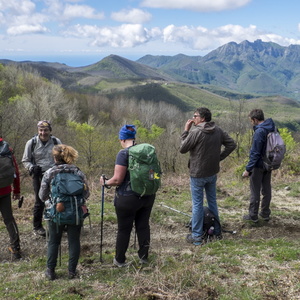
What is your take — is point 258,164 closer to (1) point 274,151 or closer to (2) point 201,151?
(1) point 274,151

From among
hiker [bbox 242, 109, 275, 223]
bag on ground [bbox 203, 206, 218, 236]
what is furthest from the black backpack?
hiker [bbox 242, 109, 275, 223]

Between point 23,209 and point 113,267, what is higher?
point 113,267

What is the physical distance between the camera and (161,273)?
13.1 ft

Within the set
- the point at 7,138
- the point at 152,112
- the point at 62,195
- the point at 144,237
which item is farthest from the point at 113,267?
the point at 152,112

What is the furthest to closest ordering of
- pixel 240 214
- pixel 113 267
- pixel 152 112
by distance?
1. pixel 152 112
2. pixel 240 214
3. pixel 113 267

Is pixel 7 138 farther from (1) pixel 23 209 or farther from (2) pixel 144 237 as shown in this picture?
(2) pixel 144 237

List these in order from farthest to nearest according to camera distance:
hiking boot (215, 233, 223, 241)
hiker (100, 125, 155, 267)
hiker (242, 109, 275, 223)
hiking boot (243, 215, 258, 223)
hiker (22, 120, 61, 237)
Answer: hiking boot (243, 215, 258, 223)
hiker (242, 109, 275, 223)
hiker (22, 120, 61, 237)
hiking boot (215, 233, 223, 241)
hiker (100, 125, 155, 267)

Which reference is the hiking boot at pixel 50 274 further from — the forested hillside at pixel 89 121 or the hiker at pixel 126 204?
the forested hillside at pixel 89 121

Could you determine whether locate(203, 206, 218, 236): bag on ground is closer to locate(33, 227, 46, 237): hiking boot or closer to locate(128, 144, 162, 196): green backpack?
locate(128, 144, 162, 196): green backpack

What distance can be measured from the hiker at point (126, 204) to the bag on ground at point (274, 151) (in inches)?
111

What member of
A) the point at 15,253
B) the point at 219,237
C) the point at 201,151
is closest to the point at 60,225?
the point at 15,253

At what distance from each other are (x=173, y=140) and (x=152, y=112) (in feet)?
198

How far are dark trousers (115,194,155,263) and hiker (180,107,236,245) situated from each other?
124cm

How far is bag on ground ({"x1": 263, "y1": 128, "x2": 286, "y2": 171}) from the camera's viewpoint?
5.84m
